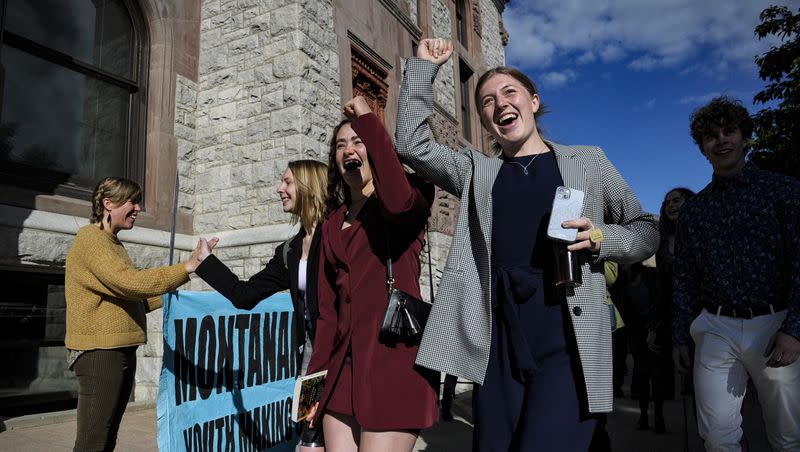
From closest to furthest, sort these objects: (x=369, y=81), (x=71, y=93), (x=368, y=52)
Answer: (x=71, y=93) → (x=368, y=52) → (x=369, y=81)

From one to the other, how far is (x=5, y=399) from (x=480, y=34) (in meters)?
16.0

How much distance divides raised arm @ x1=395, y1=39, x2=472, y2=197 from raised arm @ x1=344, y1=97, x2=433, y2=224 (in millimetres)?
74

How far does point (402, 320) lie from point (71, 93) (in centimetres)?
705

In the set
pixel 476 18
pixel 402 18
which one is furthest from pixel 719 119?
pixel 476 18

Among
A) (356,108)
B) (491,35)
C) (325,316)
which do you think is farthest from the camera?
(491,35)

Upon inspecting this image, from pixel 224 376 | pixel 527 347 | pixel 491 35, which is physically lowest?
pixel 224 376

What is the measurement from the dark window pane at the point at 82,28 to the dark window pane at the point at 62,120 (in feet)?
0.99

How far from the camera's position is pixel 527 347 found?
176 centimetres

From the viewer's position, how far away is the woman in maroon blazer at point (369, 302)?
1904 millimetres

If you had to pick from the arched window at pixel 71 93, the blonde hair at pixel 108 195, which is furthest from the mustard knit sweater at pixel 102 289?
the arched window at pixel 71 93

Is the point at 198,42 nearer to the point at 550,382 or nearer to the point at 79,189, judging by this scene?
the point at 79,189

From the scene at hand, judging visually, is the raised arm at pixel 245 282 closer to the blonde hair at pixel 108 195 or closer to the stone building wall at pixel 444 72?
the blonde hair at pixel 108 195

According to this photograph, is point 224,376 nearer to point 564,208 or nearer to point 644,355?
point 564,208

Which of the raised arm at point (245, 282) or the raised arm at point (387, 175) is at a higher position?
the raised arm at point (387, 175)
